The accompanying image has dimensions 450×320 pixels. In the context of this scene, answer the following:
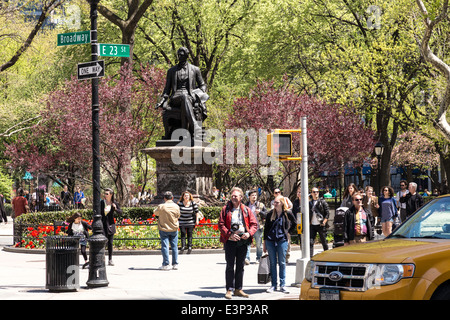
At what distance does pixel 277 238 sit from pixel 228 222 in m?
1.13

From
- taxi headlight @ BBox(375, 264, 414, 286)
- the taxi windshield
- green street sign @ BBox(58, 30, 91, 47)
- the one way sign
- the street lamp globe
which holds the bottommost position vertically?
taxi headlight @ BBox(375, 264, 414, 286)

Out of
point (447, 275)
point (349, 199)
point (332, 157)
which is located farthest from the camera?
point (332, 157)

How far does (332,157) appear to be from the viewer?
1252 inches

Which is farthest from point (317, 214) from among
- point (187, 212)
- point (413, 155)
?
point (413, 155)

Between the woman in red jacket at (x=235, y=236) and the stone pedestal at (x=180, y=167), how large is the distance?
34.7 ft

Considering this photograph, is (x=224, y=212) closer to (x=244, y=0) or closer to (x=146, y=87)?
(x=146, y=87)

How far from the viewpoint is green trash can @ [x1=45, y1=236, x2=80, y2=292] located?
487 inches

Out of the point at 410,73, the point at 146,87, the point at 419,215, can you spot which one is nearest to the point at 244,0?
the point at 146,87

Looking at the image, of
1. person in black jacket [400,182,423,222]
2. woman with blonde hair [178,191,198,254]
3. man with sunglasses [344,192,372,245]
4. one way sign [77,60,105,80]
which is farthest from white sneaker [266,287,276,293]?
person in black jacket [400,182,423,222]

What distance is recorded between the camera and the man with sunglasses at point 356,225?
1314cm

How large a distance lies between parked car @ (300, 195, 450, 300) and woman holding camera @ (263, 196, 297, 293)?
414 cm

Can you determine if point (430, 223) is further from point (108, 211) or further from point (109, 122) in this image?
point (109, 122)

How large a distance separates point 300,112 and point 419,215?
24270 millimetres

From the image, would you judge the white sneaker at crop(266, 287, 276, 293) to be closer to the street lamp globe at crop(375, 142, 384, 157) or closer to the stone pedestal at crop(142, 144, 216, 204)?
the stone pedestal at crop(142, 144, 216, 204)
